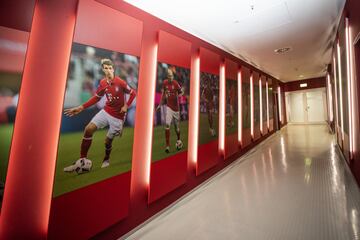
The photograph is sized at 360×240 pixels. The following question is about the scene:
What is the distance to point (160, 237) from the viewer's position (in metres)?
1.96

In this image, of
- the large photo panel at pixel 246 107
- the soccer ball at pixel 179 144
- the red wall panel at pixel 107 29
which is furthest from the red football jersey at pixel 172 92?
the large photo panel at pixel 246 107

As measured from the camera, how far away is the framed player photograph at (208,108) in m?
3.36

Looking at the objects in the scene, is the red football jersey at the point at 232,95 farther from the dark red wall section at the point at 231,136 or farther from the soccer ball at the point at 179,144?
the soccer ball at the point at 179,144

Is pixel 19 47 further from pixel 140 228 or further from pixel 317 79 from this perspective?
pixel 317 79

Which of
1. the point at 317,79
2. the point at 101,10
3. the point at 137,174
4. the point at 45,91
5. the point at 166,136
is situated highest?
the point at 317,79

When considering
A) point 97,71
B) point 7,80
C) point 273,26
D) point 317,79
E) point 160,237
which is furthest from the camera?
point 317,79

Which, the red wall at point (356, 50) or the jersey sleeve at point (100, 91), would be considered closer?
the jersey sleeve at point (100, 91)

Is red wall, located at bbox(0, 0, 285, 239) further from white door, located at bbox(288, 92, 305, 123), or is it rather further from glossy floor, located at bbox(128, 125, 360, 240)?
white door, located at bbox(288, 92, 305, 123)

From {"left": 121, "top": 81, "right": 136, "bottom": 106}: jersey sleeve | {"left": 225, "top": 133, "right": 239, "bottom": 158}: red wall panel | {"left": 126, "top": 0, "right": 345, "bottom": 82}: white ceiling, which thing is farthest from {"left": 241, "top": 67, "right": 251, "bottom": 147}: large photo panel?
{"left": 121, "top": 81, "right": 136, "bottom": 106}: jersey sleeve

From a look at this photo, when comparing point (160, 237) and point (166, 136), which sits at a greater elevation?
point (166, 136)

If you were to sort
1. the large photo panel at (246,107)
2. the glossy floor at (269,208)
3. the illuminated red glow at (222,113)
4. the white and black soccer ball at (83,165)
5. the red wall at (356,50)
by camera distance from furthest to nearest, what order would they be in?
the large photo panel at (246,107) < the illuminated red glow at (222,113) < the red wall at (356,50) < the glossy floor at (269,208) < the white and black soccer ball at (83,165)

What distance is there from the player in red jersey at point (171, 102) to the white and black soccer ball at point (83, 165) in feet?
3.56

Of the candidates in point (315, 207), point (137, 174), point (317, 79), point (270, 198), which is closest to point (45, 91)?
point (137, 174)

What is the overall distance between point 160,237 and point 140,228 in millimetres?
331
